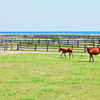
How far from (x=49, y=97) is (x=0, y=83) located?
11.3 feet

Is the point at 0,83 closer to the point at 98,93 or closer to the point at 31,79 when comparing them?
the point at 31,79

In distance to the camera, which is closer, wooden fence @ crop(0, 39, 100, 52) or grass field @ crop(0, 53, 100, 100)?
grass field @ crop(0, 53, 100, 100)

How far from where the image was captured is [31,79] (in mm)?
14453

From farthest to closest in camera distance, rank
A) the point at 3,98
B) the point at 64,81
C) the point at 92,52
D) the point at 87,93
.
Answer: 1. the point at 92,52
2. the point at 64,81
3. the point at 87,93
4. the point at 3,98

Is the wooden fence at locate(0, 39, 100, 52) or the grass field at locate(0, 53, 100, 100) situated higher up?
the grass field at locate(0, 53, 100, 100)

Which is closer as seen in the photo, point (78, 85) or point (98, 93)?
point (98, 93)

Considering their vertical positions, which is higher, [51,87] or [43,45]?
[51,87]

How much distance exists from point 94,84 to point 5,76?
183 inches

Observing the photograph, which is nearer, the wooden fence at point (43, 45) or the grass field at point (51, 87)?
the grass field at point (51, 87)

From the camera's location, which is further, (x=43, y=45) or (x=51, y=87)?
(x=43, y=45)

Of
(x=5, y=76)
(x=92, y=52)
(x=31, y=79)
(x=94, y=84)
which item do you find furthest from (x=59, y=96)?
(x=92, y=52)

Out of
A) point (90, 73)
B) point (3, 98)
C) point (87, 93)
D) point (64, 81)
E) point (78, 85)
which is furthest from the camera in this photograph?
point (90, 73)

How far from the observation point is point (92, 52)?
24.0 metres

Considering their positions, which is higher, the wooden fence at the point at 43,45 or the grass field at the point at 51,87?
the grass field at the point at 51,87
